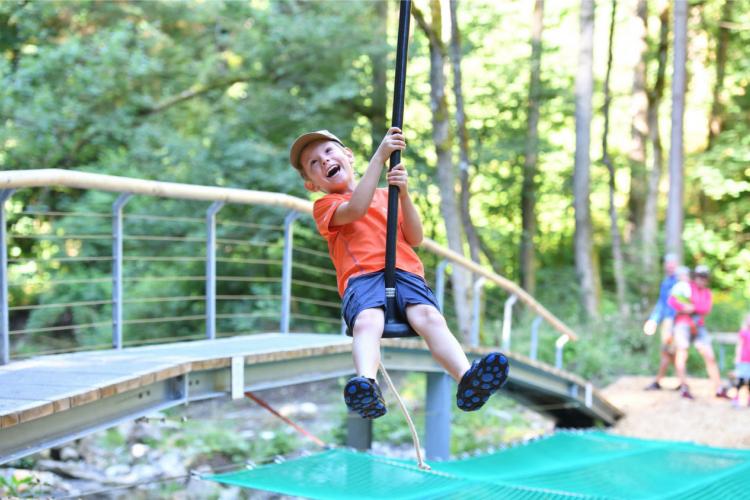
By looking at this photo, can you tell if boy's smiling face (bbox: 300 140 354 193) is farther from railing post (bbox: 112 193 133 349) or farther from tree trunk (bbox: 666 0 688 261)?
tree trunk (bbox: 666 0 688 261)

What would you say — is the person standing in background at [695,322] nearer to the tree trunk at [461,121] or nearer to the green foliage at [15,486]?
the tree trunk at [461,121]

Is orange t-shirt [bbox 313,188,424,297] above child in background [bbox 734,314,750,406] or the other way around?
above

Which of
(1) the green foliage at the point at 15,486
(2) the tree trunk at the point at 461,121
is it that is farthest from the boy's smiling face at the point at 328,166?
→ (2) the tree trunk at the point at 461,121

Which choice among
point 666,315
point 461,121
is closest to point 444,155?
point 461,121

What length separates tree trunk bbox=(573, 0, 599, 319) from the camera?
13.8 meters

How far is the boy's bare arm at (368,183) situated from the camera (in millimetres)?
2818

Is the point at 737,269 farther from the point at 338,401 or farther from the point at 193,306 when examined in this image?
the point at 193,306

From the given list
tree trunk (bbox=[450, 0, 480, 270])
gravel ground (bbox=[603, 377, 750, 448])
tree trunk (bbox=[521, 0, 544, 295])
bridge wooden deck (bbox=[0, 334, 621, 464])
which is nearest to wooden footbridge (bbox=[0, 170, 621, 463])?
bridge wooden deck (bbox=[0, 334, 621, 464])

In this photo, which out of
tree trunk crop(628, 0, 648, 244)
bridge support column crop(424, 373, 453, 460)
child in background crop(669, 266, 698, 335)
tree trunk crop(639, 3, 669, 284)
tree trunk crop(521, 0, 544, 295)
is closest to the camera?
bridge support column crop(424, 373, 453, 460)

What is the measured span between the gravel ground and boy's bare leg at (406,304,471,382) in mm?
5336

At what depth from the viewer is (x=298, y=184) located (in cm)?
1102

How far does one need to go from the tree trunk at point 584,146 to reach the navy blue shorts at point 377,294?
435 inches

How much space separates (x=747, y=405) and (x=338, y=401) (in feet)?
16.6

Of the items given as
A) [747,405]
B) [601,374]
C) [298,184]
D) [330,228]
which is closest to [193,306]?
[298,184]
